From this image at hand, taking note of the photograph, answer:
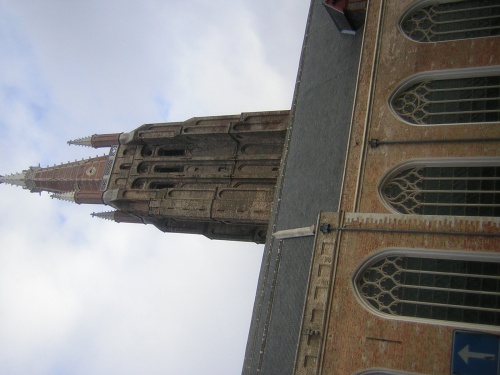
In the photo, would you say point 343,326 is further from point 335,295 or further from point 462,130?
point 462,130

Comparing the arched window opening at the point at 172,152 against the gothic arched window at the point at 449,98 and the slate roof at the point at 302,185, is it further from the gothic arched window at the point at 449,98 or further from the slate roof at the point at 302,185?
the gothic arched window at the point at 449,98

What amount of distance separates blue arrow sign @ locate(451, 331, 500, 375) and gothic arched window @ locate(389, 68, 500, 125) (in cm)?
643

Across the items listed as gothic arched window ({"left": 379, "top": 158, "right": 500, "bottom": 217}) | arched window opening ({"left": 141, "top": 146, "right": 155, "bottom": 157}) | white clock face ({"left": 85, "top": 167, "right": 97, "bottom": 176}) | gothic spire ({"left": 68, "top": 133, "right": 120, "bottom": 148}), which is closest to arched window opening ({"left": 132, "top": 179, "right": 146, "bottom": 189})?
arched window opening ({"left": 141, "top": 146, "right": 155, "bottom": 157})

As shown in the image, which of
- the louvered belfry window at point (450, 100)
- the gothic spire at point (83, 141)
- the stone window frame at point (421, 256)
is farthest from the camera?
the gothic spire at point (83, 141)

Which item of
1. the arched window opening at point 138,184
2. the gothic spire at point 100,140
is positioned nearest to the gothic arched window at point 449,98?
the arched window opening at point 138,184

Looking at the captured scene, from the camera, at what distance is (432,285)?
14.4 m

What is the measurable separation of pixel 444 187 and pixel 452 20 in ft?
20.0

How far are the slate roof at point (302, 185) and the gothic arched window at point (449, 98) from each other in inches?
75.2

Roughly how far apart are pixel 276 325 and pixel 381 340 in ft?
12.5

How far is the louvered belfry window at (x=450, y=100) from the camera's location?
1645 cm

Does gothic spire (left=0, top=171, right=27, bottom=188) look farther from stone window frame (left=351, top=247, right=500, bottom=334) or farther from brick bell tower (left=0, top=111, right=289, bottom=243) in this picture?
stone window frame (left=351, top=247, right=500, bottom=334)

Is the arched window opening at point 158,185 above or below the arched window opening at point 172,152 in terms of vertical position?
below

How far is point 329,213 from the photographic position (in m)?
16.1

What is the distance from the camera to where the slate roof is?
16562 mm
